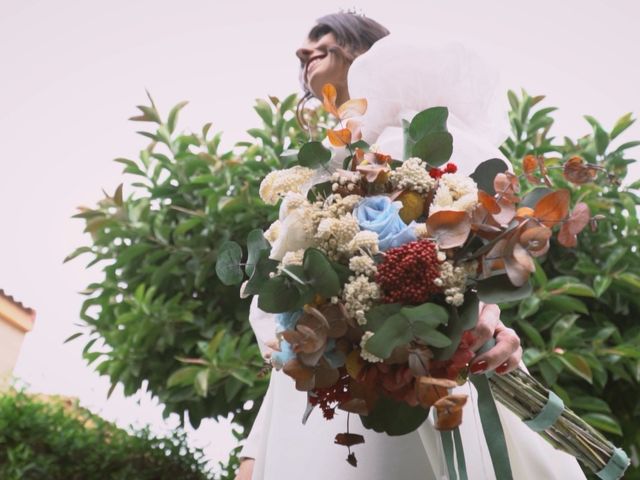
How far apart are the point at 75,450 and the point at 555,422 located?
1651mm

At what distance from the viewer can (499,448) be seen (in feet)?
2.79

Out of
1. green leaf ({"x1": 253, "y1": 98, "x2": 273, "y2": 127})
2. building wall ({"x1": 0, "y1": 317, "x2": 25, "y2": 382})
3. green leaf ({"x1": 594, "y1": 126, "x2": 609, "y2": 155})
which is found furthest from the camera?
building wall ({"x1": 0, "y1": 317, "x2": 25, "y2": 382})

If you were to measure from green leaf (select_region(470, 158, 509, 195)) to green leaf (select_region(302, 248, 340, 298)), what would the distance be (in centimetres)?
26

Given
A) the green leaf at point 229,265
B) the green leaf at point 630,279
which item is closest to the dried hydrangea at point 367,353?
the green leaf at point 229,265

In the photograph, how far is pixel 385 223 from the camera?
2.58 ft

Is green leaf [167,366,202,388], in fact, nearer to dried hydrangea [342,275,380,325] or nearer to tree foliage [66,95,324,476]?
tree foliage [66,95,324,476]

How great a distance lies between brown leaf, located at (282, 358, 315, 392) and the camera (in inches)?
30.7

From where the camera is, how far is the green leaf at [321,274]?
0.76 meters

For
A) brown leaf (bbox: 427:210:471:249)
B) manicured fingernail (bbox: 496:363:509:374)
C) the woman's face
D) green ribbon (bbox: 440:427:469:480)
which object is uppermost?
the woman's face

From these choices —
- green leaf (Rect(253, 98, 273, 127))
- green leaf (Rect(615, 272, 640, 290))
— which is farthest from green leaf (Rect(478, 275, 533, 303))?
green leaf (Rect(253, 98, 273, 127))

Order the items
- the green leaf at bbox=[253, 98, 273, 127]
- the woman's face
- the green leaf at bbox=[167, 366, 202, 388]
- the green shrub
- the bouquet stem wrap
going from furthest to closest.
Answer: the green leaf at bbox=[253, 98, 273, 127]
the green shrub
the green leaf at bbox=[167, 366, 202, 388]
the woman's face
the bouquet stem wrap

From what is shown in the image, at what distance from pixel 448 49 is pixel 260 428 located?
31.0 inches

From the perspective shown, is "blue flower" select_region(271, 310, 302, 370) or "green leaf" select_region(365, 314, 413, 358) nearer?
"green leaf" select_region(365, 314, 413, 358)

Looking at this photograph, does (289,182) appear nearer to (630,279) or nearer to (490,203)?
(490,203)
